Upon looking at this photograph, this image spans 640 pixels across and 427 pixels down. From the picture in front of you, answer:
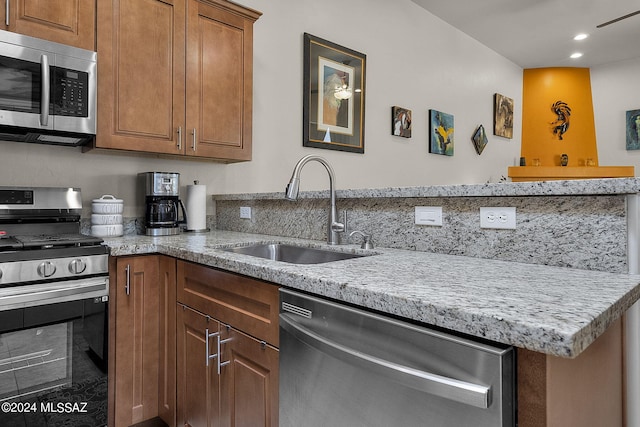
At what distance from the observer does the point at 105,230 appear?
2.01 m

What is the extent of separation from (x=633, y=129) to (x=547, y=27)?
2.31 metres

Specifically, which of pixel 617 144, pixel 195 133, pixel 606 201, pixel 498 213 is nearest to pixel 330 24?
pixel 195 133

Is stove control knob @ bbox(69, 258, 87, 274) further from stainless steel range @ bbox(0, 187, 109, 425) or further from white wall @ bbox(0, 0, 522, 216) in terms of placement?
white wall @ bbox(0, 0, 522, 216)

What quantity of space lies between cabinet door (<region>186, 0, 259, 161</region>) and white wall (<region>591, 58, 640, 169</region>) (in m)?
5.59

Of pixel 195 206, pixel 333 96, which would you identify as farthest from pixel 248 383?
pixel 333 96

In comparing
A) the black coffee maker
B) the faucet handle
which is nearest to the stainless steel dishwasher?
the faucet handle

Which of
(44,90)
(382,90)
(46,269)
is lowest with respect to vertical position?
(46,269)

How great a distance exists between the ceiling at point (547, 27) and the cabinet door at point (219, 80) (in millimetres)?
2322

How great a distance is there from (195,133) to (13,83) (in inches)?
31.2

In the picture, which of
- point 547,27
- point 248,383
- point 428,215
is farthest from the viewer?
point 547,27

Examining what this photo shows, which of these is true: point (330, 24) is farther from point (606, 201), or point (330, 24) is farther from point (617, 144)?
point (617, 144)

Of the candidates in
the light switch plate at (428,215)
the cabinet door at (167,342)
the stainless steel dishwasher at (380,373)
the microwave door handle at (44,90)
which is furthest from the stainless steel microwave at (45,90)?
the light switch plate at (428,215)

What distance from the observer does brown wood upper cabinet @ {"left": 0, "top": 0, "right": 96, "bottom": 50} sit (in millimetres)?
1646

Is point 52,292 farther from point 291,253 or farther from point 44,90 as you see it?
point 291,253
